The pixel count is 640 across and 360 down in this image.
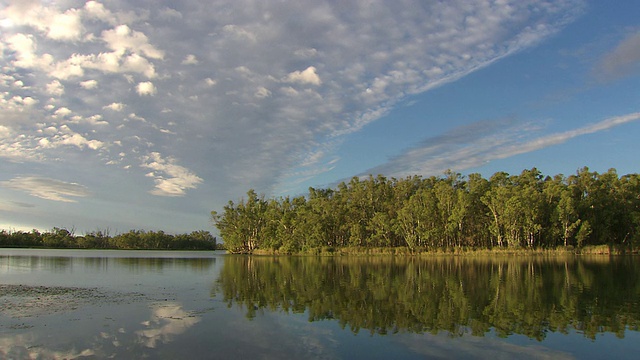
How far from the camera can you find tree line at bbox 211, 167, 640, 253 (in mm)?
72144

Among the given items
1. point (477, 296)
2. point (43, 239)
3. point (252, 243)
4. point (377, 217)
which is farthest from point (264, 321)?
point (43, 239)

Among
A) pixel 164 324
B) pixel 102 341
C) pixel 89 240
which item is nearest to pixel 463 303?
pixel 164 324

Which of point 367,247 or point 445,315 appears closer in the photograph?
point 445,315

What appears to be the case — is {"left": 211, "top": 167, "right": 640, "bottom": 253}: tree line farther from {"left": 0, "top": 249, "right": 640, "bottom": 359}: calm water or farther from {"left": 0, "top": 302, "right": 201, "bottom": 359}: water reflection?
{"left": 0, "top": 302, "right": 201, "bottom": 359}: water reflection

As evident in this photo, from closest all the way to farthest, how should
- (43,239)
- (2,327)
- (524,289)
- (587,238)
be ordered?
(2,327), (524,289), (587,238), (43,239)

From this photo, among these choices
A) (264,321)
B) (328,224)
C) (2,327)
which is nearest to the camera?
(2,327)

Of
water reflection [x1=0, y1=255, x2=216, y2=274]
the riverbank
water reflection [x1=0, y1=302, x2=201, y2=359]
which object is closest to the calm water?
water reflection [x1=0, y1=302, x2=201, y2=359]

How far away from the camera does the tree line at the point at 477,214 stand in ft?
237

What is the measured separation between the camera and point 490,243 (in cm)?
8444

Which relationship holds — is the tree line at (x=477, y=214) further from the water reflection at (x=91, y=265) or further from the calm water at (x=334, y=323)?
the calm water at (x=334, y=323)

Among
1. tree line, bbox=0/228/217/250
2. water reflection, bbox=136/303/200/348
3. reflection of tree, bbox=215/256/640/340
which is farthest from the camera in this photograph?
tree line, bbox=0/228/217/250

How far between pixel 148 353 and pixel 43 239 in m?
190

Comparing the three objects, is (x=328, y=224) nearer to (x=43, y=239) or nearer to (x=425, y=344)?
(x=425, y=344)

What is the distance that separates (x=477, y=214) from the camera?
80312mm
